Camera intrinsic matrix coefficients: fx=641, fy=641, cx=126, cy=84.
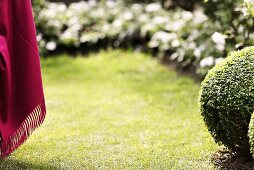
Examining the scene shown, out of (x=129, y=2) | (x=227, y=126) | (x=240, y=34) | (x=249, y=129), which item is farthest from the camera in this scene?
(x=129, y=2)

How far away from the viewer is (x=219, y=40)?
6.23 metres

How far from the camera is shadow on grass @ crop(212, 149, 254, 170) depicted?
440 cm

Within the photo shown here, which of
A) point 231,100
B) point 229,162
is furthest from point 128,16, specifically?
point 231,100

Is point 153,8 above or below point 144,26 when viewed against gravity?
above

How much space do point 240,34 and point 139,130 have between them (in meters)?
2.00

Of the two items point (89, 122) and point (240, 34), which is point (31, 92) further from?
point (240, 34)

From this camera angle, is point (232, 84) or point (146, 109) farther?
point (146, 109)

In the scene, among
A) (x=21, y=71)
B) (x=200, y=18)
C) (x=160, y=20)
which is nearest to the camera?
(x=21, y=71)

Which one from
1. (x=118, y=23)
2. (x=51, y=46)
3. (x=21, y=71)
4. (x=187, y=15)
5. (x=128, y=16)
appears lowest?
(x=51, y=46)

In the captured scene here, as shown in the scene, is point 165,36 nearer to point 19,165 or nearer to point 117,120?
point 117,120

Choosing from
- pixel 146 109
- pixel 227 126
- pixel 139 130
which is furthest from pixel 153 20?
pixel 227 126

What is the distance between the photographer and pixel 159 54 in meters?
8.73

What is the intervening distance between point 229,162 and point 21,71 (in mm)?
1630

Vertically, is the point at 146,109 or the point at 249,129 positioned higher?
the point at 249,129
